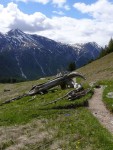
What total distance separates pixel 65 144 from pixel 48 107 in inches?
491

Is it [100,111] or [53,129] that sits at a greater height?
[100,111]

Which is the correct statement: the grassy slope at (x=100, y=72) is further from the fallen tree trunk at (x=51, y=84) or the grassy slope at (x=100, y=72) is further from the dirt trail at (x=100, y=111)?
the dirt trail at (x=100, y=111)

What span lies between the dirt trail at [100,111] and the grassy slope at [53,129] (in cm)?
86

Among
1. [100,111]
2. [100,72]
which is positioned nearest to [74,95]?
[100,111]

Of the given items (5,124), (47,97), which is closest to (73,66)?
(47,97)

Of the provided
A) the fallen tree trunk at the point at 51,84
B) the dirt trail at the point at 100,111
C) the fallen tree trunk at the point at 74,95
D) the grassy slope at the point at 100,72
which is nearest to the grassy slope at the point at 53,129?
the dirt trail at the point at 100,111

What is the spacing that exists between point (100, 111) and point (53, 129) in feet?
25.6

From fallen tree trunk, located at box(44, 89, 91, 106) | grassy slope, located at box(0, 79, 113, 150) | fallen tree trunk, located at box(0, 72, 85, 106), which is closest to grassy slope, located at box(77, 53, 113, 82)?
fallen tree trunk, located at box(0, 72, 85, 106)

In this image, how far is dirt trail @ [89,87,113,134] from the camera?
30188mm

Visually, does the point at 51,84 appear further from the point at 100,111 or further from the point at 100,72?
the point at 100,72

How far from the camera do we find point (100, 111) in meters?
35.0

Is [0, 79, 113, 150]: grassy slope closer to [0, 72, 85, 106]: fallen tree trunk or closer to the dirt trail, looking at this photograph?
the dirt trail

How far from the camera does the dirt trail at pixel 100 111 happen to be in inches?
1188

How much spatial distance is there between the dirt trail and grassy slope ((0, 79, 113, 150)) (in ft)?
2.83
